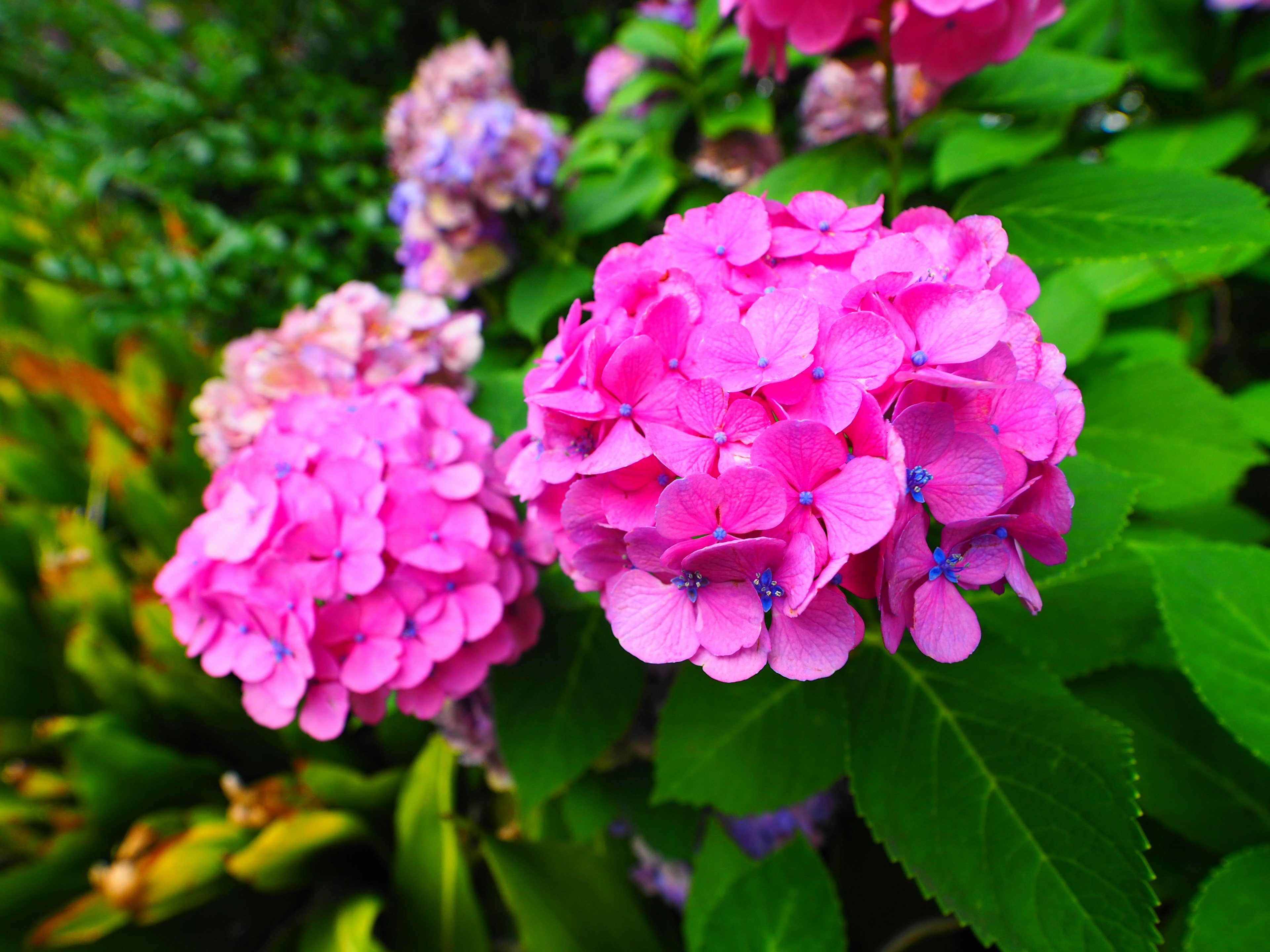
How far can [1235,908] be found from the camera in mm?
559

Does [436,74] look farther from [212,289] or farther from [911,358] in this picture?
[911,358]

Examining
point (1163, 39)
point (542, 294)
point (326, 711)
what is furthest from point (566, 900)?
point (1163, 39)

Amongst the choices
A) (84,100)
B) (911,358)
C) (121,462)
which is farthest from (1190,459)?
(84,100)

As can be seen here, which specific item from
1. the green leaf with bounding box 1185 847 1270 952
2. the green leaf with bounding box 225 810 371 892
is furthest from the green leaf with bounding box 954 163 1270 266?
the green leaf with bounding box 225 810 371 892

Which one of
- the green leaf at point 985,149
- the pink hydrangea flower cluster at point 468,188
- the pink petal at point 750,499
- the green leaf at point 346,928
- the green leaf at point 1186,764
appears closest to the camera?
the pink petal at point 750,499

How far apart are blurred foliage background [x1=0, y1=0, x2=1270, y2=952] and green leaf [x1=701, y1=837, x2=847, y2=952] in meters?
0.02

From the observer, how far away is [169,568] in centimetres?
61

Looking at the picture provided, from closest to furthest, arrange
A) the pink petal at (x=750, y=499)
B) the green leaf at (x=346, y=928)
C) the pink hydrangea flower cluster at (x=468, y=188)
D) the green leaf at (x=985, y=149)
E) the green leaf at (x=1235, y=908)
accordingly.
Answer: the pink petal at (x=750, y=499)
the green leaf at (x=1235, y=908)
the green leaf at (x=346, y=928)
the green leaf at (x=985, y=149)
the pink hydrangea flower cluster at (x=468, y=188)

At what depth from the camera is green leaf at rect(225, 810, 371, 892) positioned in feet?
2.69

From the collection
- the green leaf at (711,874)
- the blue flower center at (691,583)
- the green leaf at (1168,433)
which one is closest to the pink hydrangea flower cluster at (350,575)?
the blue flower center at (691,583)

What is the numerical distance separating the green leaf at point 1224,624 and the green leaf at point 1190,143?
660 millimetres

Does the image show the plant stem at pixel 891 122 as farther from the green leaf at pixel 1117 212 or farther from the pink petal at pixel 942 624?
the pink petal at pixel 942 624

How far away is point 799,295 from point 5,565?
165 cm

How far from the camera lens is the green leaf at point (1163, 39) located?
1010mm
